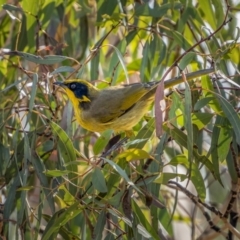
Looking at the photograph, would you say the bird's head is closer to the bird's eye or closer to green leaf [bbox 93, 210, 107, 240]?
the bird's eye

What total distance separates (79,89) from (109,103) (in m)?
0.16

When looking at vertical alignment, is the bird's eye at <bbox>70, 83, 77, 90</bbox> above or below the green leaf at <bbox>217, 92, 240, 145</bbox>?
above

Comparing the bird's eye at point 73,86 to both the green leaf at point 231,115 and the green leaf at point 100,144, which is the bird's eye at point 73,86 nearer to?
the green leaf at point 100,144

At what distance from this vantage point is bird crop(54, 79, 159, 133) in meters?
3.38

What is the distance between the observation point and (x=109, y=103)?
357cm

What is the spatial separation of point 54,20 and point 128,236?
196cm

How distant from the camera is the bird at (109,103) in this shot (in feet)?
11.1

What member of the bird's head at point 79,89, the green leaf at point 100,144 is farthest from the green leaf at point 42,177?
the bird's head at point 79,89

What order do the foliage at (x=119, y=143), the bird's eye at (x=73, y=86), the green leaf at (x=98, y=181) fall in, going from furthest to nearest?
the bird's eye at (x=73, y=86), the foliage at (x=119, y=143), the green leaf at (x=98, y=181)

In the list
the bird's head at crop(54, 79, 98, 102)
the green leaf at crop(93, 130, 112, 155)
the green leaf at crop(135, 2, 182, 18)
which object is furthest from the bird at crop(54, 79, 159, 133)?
the green leaf at crop(135, 2, 182, 18)

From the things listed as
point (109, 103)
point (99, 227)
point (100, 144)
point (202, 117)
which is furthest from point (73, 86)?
point (99, 227)

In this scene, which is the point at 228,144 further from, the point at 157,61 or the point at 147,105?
the point at 157,61

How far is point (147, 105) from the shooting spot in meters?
3.39

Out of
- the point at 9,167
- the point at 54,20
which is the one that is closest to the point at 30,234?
the point at 9,167
